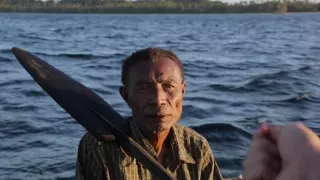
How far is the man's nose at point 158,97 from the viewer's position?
8.43 ft

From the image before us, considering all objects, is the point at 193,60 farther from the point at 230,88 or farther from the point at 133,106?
the point at 133,106

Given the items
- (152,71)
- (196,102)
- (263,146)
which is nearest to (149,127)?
(152,71)

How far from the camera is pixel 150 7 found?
89500 millimetres

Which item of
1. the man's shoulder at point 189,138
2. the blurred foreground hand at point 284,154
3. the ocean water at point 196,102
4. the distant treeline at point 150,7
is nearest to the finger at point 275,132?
the blurred foreground hand at point 284,154

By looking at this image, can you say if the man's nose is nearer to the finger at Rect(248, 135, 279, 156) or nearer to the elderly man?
the elderly man

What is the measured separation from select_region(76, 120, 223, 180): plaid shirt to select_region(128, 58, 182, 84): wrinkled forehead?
0.23 meters

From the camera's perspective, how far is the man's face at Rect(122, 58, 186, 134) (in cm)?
257

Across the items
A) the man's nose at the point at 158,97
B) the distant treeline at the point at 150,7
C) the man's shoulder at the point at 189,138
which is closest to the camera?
the man's nose at the point at 158,97

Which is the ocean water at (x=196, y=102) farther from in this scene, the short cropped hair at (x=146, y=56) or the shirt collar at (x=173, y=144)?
the short cropped hair at (x=146, y=56)

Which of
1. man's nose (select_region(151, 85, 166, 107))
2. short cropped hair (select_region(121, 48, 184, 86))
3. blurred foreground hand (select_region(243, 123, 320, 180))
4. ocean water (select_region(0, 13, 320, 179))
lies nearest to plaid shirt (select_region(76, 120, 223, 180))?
man's nose (select_region(151, 85, 166, 107))

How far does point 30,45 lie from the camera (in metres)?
19.6

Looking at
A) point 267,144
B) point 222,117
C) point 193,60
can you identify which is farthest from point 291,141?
point 193,60

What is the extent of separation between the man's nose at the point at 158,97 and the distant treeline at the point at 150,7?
3387 inches

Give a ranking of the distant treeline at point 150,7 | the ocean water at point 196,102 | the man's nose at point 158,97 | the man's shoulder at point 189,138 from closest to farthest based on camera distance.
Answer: the man's nose at point 158,97
the man's shoulder at point 189,138
the ocean water at point 196,102
the distant treeline at point 150,7
